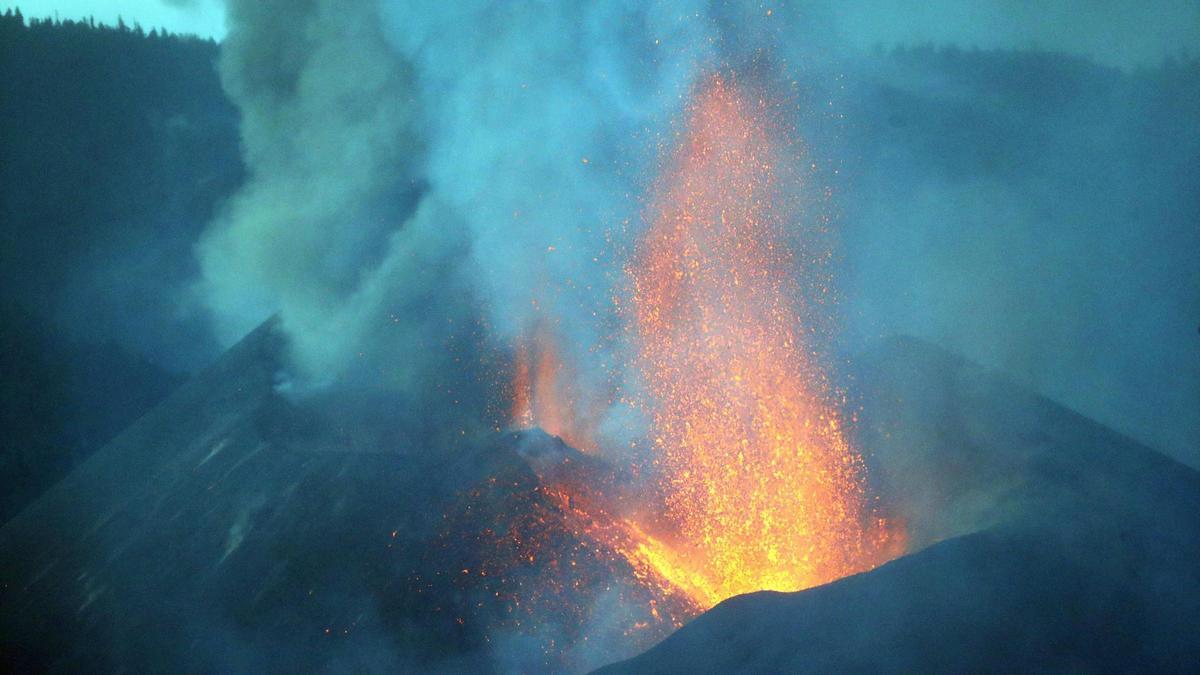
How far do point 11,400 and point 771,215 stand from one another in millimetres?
20822

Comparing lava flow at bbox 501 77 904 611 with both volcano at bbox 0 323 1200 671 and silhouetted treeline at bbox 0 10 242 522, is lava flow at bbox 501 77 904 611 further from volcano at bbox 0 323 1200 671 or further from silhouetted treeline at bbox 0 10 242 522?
silhouetted treeline at bbox 0 10 242 522

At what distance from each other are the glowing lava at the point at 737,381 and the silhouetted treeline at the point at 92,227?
695 inches

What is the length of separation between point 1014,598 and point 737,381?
5.83 meters

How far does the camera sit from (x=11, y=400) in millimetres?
21656

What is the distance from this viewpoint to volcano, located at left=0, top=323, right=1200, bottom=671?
5.64m

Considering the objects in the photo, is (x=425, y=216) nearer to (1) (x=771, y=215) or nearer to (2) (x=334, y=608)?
(1) (x=771, y=215)

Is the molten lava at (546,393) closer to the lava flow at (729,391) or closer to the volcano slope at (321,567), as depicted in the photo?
the lava flow at (729,391)

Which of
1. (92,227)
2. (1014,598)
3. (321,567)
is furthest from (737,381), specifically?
(92,227)

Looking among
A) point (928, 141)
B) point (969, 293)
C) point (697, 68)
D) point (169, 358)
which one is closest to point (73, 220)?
point (169, 358)

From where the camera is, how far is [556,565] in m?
7.54

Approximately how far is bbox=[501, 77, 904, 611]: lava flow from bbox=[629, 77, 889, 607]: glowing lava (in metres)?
0.02

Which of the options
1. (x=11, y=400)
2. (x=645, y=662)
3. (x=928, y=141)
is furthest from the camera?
(x=928, y=141)

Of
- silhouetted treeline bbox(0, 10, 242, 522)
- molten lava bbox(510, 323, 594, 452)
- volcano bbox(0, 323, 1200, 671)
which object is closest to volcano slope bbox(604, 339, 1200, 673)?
volcano bbox(0, 323, 1200, 671)

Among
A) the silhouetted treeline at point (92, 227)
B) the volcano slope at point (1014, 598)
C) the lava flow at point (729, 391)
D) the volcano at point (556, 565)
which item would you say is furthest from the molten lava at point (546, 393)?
the silhouetted treeline at point (92, 227)
